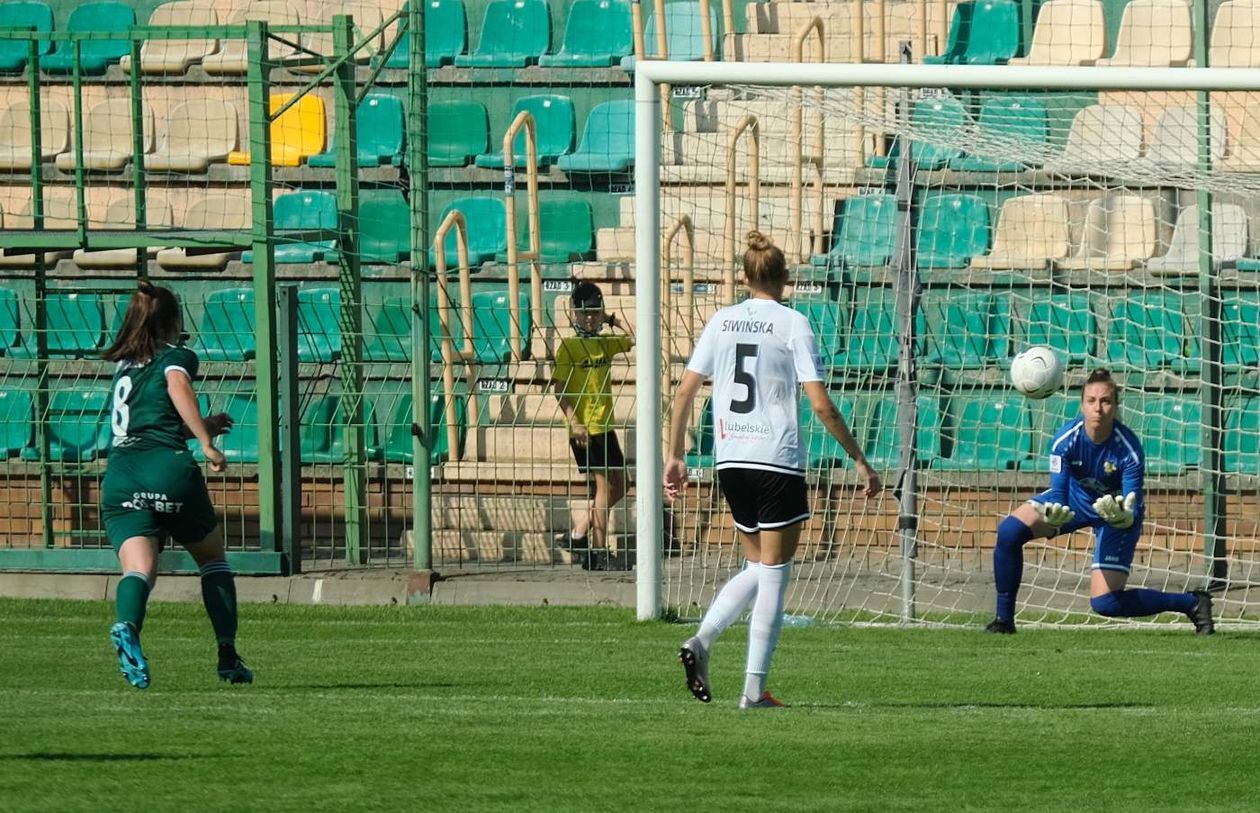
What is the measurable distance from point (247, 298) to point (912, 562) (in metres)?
6.87

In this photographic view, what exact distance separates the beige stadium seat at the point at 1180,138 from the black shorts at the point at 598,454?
4302mm

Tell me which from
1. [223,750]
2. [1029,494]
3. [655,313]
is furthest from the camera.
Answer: [1029,494]

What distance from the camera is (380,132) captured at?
17391mm

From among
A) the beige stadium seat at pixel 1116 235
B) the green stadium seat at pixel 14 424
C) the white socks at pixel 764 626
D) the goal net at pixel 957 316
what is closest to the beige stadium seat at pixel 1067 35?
the goal net at pixel 957 316

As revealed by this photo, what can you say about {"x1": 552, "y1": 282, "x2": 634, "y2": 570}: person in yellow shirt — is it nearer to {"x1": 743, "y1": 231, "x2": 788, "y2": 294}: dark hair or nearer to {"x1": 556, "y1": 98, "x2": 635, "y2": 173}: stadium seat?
{"x1": 556, "y1": 98, "x2": 635, "y2": 173}: stadium seat

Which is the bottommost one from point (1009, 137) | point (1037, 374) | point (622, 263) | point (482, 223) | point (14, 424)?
point (14, 424)

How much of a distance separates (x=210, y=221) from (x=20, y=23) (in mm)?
3836

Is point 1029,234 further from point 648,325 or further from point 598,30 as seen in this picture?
point 598,30

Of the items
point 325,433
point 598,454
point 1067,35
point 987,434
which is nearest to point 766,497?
point 598,454

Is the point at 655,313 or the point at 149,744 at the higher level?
the point at 655,313

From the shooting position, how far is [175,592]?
40.2ft

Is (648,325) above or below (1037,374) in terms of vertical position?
above

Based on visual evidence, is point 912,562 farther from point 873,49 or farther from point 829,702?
point 873,49

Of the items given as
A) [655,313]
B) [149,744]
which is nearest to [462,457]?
[655,313]
